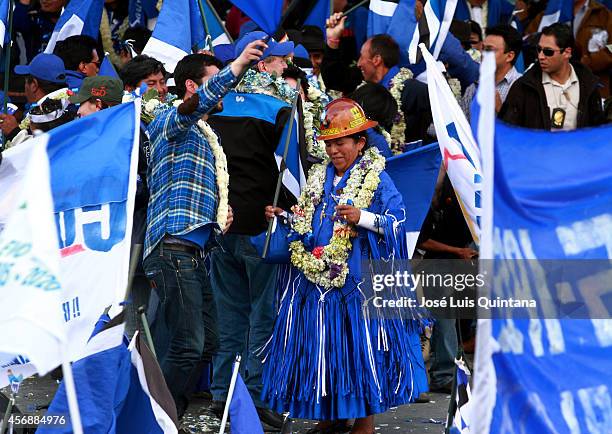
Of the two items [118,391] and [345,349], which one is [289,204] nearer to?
[345,349]

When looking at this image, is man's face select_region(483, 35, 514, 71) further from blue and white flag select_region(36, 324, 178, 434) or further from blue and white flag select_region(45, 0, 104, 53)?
blue and white flag select_region(36, 324, 178, 434)

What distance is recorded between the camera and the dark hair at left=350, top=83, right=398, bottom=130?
29.8 feet

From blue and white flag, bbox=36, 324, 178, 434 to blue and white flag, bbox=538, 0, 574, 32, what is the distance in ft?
24.7

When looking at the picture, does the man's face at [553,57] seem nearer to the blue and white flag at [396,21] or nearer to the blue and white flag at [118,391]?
the blue and white flag at [396,21]

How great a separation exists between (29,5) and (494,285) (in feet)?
29.9

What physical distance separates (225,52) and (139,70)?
116cm

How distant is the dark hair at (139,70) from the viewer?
29.7ft

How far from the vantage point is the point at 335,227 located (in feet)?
25.9

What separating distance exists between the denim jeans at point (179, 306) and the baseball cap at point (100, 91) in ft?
3.72

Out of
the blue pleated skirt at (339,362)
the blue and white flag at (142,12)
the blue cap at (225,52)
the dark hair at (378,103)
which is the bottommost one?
the blue pleated skirt at (339,362)

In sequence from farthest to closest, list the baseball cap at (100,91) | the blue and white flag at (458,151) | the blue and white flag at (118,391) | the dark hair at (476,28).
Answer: the dark hair at (476,28) → the baseball cap at (100,91) → the blue and white flag at (458,151) → the blue and white flag at (118,391)

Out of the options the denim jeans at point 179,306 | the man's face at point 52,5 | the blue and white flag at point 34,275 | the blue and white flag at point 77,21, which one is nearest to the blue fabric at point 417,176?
the denim jeans at point 179,306

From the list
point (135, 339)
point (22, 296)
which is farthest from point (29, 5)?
point (22, 296)

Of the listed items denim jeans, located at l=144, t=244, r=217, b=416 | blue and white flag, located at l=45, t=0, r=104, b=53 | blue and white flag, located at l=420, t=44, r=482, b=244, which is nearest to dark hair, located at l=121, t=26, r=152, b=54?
blue and white flag, located at l=45, t=0, r=104, b=53
